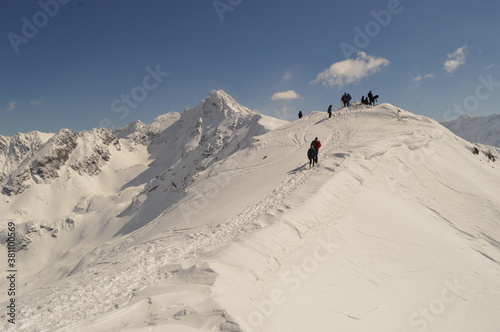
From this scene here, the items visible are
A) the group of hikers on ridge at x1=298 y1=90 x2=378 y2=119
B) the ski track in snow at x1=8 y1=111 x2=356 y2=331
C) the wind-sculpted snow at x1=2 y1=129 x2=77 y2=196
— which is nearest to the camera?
the ski track in snow at x1=8 y1=111 x2=356 y2=331

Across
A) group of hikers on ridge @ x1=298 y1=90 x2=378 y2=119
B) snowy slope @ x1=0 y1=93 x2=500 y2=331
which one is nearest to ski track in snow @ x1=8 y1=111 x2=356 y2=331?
snowy slope @ x1=0 y1=93 x2=500 y2=331

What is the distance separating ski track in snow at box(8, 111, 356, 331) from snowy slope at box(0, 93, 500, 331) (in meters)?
0.06

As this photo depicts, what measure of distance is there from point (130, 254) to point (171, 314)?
22.4 feet

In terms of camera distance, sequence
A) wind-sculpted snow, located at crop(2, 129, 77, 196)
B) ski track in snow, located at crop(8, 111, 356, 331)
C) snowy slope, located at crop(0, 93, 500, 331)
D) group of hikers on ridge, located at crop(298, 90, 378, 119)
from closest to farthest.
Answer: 1. snowy slope, located at crop(0, 93, 500, 331)
2. ski track in snow, located at crop(8, 111, 356, 331)
3. group of hikers on ridge, located at crop(298, 90, 378, 119)
4. wind-sculpted snow, located at crop(2, 129, 77, 196)

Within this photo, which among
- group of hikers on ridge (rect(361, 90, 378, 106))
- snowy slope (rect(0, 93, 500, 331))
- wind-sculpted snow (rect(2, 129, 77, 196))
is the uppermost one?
wind-sculpted snow (rect(2, 129, 77, 196))

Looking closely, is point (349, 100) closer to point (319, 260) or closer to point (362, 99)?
point (362, 99)

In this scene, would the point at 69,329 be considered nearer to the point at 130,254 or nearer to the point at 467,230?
the point at 130,254

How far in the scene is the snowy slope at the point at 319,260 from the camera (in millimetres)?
7449

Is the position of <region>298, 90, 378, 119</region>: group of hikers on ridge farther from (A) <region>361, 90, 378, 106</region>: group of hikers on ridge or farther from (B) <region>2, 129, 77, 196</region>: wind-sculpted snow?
(B) <region>2, 129, 77, 196</region>: wind-sculpted snow

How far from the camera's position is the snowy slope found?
745 centimetres

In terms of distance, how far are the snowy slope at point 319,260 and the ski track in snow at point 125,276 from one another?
64 millimetres

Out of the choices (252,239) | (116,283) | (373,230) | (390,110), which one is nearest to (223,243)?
(252,239)

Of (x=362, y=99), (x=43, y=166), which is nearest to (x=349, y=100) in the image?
(x=362, y=99)

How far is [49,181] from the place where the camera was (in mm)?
151375
